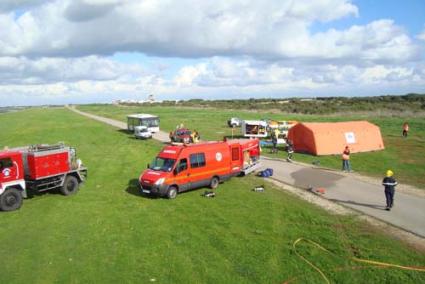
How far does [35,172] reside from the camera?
1955 cm

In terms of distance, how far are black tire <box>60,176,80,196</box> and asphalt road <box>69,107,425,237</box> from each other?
11.8m

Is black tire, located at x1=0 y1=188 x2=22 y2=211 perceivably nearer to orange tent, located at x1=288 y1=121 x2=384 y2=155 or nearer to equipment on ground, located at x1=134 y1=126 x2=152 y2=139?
orange tent, located at x1=288 y1=121 x2=384 y2=155

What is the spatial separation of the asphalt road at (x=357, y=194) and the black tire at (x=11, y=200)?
47.3ft

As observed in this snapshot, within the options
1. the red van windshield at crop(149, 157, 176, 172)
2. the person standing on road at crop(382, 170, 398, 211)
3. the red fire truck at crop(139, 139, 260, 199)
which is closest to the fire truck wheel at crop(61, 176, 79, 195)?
the red fire truck at crop(139, 139, 260, 199)

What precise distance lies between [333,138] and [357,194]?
15219 mm

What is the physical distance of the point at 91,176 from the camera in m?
26.3

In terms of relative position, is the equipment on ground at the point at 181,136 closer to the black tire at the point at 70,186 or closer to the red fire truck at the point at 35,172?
the red fire truck at the point at 35,172

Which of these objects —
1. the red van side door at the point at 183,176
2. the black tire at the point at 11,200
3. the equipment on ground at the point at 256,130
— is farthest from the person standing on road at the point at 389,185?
the equipment on ground at the point at 256,130

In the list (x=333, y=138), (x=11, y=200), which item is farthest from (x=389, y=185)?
(x=333, y=138)

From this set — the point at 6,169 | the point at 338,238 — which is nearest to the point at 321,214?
the point at 338,238

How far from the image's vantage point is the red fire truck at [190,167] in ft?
66.1

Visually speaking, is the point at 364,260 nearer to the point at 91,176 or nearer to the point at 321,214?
the point at 321,214

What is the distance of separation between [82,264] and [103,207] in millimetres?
6402

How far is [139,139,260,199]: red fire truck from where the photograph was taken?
2016 centimetres
